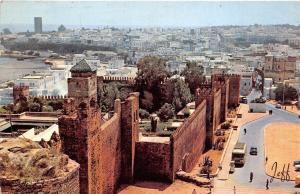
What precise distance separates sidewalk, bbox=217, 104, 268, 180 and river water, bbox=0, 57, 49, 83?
52.0 meters

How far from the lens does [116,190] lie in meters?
19.6

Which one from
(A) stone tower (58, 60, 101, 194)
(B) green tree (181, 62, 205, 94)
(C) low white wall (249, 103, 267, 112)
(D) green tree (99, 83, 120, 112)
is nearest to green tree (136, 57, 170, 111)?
(D) green tree (99, 83, 120, 112)

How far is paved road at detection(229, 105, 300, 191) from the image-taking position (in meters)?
26.6

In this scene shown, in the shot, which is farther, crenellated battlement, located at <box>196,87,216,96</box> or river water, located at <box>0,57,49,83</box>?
river water, located at <box>0,57,49,83</box>

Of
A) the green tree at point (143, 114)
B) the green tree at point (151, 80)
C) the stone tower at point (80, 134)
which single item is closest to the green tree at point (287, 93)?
the green tree at point (151, 80)

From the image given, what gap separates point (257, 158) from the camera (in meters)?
32.1

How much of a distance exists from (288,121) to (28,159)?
40.8 meters

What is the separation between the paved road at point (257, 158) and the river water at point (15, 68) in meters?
55.4

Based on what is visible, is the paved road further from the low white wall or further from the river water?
the river water

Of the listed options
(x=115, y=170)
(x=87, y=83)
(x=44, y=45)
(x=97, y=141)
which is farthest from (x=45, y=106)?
(x=44, y=45)

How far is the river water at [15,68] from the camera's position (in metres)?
100

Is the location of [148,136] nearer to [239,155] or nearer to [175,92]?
[239,155]

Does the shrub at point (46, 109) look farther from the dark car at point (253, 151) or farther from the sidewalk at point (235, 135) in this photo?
the dark car at point (253, 151)

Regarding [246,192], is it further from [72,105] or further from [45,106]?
[45,106]
